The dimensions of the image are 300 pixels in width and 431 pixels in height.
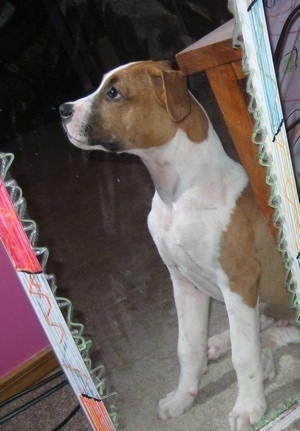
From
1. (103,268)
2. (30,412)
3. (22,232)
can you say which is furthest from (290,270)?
(30,412)

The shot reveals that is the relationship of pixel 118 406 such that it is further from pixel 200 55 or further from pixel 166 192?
pixel 200 55

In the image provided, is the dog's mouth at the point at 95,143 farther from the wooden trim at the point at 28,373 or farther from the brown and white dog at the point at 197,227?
the wooden trim at the point at 28,373

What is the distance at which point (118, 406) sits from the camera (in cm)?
85

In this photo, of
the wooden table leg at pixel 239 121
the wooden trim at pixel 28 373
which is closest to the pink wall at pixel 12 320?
the wooden trim at pixel 28 373

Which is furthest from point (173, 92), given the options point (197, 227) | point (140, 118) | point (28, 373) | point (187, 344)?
point (28, 373)

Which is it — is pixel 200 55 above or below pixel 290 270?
above

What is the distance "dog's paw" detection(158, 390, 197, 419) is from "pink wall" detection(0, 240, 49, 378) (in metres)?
0.35

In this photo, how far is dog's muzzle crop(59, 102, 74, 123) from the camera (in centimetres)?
75

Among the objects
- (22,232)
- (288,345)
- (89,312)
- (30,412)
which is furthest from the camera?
(30,412)

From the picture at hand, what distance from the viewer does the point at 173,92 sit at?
81 cm

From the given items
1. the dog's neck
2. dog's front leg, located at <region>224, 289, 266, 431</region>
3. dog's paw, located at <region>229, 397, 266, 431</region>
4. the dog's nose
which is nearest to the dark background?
the dog's nose

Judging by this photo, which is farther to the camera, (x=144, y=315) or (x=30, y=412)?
(x=30, y=412)

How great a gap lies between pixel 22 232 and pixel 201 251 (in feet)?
1.05

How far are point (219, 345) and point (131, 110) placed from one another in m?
0.38
